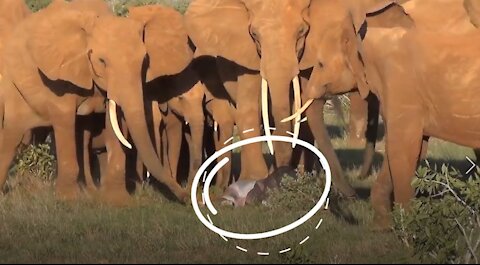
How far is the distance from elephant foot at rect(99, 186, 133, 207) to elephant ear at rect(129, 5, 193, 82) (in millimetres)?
1334

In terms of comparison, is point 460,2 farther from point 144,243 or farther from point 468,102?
point 144,243

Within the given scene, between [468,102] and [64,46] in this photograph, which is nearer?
[468,102]

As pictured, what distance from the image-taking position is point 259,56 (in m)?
12.2

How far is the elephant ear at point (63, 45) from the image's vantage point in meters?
11.8

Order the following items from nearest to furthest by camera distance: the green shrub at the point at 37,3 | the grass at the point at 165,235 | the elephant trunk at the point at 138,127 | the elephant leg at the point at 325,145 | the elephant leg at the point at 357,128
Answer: the grass at the point at 165,235, the elephant leg at the point at 325,145, the elephant trunk at the point at 138,127, the elephant leg at the point at 357,128, the green shrub at the point at 37,3

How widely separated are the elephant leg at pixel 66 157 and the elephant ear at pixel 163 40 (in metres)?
1.08

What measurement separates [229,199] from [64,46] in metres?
2.39

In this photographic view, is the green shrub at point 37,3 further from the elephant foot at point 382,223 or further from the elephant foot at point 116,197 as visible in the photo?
the elephant foot at point 382,223

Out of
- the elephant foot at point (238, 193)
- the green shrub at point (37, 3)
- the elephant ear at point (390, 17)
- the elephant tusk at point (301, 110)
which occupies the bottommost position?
the green shrub at point (37, 3)

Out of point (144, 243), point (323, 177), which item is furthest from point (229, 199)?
point (144, 243)

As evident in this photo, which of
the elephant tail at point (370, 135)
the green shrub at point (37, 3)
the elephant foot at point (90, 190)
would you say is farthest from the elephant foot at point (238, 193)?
the green shrub at point (37, 3)

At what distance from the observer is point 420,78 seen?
31.3 ft

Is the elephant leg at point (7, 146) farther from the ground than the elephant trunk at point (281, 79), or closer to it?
closer to it

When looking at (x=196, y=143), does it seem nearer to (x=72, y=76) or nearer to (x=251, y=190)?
(x=251, y=190)
